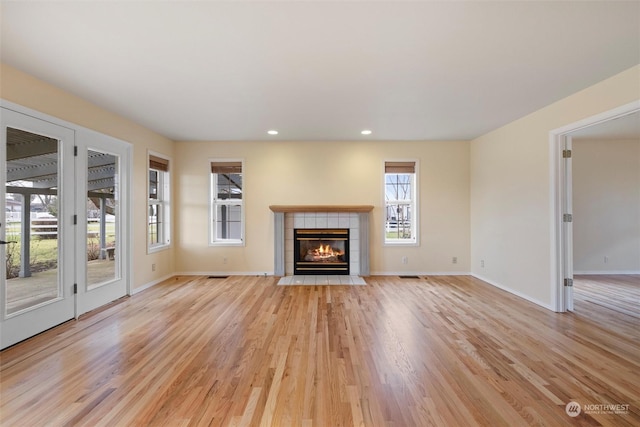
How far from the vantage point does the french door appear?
241 cm

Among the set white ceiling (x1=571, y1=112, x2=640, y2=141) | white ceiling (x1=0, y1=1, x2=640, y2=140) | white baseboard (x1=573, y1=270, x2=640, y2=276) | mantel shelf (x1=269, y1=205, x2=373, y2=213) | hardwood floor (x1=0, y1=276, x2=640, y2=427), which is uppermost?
white ceiling (x1=571, y1=112, x2=640, y2=141)

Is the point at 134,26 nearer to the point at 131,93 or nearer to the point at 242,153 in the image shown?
the point at 131,93

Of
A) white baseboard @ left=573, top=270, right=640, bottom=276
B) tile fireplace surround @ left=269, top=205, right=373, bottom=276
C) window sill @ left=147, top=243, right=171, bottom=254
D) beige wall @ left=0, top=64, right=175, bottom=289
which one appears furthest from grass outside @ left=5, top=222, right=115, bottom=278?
white baseboard @ left=573, top=270, right=640, bottom=276

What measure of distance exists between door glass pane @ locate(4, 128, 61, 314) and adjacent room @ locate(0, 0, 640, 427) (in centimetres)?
2

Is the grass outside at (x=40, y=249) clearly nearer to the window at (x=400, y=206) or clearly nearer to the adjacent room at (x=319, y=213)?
the adjacent room at (x=319, y=213)

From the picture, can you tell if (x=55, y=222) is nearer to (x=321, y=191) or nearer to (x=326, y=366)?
(x=326, y=366)

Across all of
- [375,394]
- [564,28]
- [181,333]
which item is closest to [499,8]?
[564,28]

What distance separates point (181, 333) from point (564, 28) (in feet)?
12.9

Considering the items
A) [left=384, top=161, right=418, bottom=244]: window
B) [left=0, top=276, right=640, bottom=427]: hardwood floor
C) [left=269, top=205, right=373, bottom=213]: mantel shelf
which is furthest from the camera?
[left=384, top=161, right=418, bottom=244]: window

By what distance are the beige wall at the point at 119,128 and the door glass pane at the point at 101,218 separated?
0.95 ft

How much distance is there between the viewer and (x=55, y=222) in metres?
2.82

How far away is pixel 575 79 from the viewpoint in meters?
2.66

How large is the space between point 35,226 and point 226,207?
2.76 metres

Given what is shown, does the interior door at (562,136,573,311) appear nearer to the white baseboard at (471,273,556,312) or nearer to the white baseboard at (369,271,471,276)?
the white baseboard at (471,273,556,312)
